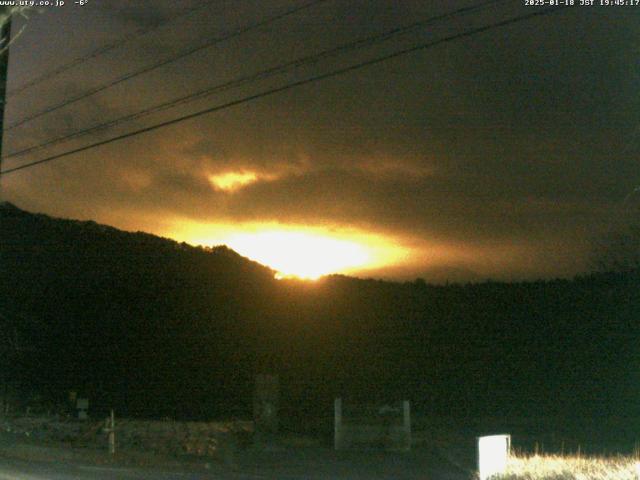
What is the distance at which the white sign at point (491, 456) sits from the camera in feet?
45.8

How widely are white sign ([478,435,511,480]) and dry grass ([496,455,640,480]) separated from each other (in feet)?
0.58

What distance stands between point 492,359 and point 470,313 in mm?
2705

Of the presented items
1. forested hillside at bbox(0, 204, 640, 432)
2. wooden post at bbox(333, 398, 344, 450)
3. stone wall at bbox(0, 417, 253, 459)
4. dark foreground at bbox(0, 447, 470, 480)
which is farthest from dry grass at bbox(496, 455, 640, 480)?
forested hillside at bbox(0, 204, 640, 432)

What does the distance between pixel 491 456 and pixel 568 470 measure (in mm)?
1569

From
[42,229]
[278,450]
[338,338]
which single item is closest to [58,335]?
[42,229]

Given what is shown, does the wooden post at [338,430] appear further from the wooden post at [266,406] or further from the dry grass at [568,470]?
the dry grass at [568,470]

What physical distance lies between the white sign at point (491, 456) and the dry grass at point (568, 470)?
0.58 feet

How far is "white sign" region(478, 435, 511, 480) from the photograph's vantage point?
549 inches

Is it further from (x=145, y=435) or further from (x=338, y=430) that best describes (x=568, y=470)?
(x=145, y=435)

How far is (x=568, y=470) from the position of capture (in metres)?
13.1

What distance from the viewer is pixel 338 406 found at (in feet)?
72.7

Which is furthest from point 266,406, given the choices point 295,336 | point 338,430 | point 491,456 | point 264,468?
point 295,336

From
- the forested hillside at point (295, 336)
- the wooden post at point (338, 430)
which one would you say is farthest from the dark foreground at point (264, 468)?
the forested hillside at point (295, 336)

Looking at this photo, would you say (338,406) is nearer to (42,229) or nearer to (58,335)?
(58,335)
